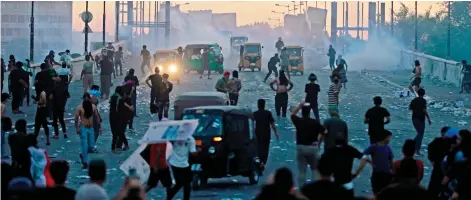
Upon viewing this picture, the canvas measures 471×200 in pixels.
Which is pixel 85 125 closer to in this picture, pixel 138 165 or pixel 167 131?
pixel 138 165

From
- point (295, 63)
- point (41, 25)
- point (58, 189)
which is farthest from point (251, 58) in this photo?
point (41, 25)

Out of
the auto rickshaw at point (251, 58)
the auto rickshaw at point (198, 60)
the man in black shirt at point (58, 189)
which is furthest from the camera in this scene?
the auto rickshaw at point (251, 58)

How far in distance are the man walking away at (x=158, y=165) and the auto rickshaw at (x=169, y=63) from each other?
4222 cm

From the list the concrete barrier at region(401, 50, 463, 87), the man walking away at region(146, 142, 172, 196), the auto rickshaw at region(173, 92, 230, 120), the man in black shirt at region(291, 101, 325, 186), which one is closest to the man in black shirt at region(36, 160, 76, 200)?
the man walking away at region(146, 142, 172, 196)

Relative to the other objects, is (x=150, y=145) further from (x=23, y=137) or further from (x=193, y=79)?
(x=193, y=79)

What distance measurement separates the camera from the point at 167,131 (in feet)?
48.0

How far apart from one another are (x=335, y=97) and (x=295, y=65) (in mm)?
40328

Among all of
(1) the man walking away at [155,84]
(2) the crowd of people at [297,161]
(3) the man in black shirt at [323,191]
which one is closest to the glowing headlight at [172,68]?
(1) the man walking away at [155,84]

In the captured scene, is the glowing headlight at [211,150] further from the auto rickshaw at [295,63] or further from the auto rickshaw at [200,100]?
the auto rickshaw at [295,63]

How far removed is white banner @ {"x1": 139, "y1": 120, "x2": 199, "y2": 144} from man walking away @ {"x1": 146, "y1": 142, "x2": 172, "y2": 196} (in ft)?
3.40

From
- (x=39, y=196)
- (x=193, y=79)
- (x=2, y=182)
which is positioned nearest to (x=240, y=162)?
(x=2, y=182)

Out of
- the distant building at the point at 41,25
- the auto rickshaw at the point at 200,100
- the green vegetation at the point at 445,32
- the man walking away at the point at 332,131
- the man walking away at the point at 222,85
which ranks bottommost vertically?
the man walking away at the point at 332,131

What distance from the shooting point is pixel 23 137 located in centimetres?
1448

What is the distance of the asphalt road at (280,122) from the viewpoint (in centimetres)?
1969
